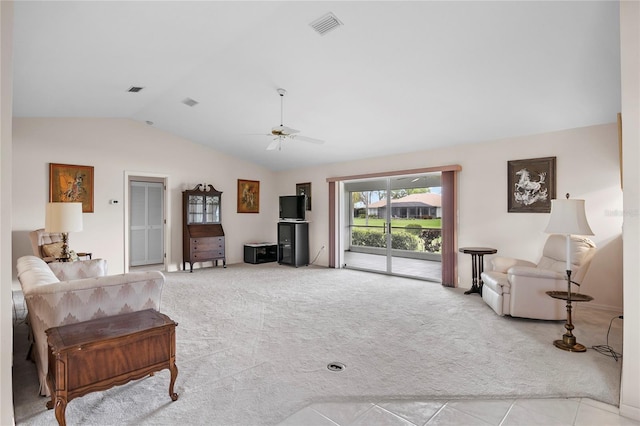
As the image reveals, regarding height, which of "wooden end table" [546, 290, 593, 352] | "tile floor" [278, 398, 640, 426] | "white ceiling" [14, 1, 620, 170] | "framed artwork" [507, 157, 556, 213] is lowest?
"tile floor" [278, 398, 640, 426]

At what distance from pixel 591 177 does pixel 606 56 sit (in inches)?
72.5

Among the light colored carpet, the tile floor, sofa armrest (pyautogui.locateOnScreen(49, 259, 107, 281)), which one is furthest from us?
sofa armrest (pyautogui.locateOnScreen(49, 259, 107, 281))

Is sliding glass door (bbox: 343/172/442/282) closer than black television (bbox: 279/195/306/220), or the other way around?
sliding glass door (bbox: 343/172/442/282)

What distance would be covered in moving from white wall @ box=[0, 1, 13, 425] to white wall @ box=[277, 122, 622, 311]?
4225mm

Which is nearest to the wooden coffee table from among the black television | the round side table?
the round side table

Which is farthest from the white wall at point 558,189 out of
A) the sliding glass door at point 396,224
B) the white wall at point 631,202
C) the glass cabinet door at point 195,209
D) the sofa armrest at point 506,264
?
the glass cabinet door at point 195,209

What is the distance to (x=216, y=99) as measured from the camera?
16.5 feet

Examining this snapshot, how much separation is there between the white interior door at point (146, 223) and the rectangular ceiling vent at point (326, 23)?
6.27 metres

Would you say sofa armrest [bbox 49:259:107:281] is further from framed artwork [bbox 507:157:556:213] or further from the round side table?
framed artwork [bbox 507:157:556:213]

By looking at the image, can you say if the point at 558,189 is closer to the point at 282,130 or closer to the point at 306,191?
the point at 282,130

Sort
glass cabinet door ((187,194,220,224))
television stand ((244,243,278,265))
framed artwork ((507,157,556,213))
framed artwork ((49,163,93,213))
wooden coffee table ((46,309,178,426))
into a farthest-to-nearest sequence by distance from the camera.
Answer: television stand ((244,243,278,265)), glass cabinet door ((187,194,220,224)), framed artwork ((49,163,93,213)), framed artwork ((507,157,556,213)), wooden coffee table ((46,309,178,426))

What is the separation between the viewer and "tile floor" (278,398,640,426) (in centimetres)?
199

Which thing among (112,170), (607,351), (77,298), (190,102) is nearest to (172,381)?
(77,298)

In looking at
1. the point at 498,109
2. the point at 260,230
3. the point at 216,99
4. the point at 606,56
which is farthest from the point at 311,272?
the point at 606,56
